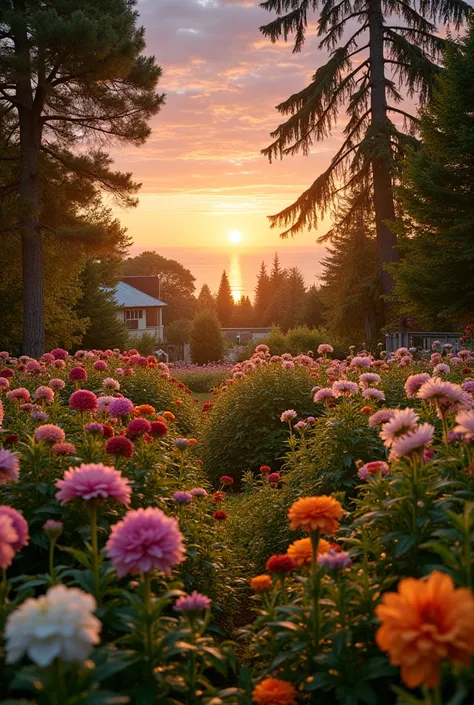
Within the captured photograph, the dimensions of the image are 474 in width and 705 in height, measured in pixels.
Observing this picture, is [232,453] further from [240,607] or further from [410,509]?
[410,509]

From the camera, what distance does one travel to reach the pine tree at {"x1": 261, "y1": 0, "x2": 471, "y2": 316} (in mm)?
16812

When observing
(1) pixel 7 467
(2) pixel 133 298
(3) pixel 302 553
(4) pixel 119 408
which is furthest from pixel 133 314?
(3) pixel 302 553

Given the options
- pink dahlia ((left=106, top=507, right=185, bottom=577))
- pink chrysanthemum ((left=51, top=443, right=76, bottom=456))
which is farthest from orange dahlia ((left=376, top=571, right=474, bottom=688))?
pink chrysanthemum ((left=51, top=443, right=76, bottom=456))

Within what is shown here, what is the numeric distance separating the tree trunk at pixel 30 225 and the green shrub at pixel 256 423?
7.88 m

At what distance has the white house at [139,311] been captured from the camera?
4156 cm

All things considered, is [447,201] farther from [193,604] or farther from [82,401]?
[193,604]

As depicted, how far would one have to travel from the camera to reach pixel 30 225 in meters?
13.8

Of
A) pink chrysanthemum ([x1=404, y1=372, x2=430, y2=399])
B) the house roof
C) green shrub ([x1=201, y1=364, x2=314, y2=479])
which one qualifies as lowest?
green shrub ([x1=201, y1=364, x2=314, y2=479])

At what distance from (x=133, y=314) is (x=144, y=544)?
1640 inches

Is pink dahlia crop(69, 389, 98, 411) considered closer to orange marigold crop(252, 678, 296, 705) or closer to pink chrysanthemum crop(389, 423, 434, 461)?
pink chrysanthemum crop(389, 423, 434, 461)

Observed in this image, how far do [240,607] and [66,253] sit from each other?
12936 mm

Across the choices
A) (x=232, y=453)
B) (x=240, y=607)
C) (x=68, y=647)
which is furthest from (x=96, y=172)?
(x=68, y=647)

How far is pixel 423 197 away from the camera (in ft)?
46.1

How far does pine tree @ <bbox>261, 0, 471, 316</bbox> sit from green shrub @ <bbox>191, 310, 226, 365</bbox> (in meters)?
10.8
